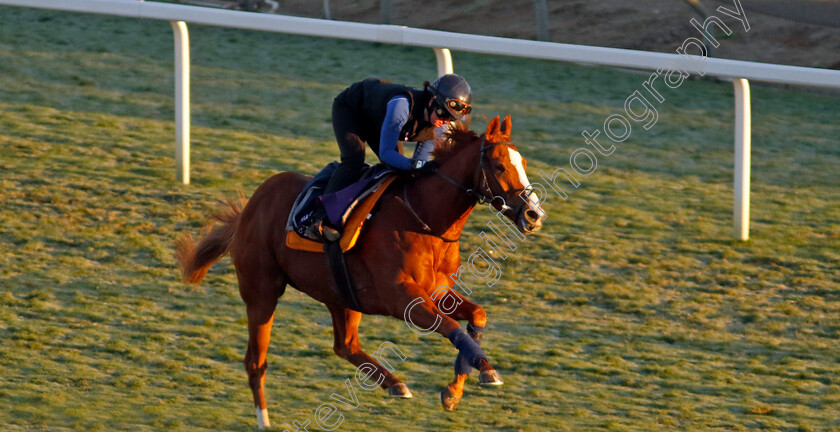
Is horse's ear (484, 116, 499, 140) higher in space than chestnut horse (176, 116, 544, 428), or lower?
higher

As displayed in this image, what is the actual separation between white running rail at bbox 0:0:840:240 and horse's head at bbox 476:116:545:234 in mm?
2858

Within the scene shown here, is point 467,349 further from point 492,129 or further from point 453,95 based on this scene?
point 453,95

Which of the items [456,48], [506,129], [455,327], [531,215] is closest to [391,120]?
[506,129]

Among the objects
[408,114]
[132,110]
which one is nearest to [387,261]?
[408,114]

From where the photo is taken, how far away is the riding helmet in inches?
189

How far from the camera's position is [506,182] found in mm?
4555

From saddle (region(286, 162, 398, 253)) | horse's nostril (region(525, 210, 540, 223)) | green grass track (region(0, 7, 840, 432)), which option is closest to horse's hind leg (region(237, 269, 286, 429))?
green grass track (region(0, 7, 840, 432))

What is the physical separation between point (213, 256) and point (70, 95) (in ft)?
16.7

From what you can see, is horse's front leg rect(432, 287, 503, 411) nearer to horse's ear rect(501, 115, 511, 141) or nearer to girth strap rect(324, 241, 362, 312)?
girth strap rect(324, 241, 362, 312)

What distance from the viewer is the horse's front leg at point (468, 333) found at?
4.50 meters

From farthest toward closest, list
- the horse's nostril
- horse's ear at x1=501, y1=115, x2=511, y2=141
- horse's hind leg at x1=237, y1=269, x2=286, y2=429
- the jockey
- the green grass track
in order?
the green grass track → horse's hind leg at x1=237, y1=269, x2=286, y2=429 → the jockey → horse's ear at x1=501, y1=115, x2=511, y2=141 → the horse's nostril

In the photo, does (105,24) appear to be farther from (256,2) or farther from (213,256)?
(213,256)

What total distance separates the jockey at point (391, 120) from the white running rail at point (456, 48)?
246 cm

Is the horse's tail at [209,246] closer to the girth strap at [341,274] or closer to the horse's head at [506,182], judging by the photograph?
the girth strap at [341,274]
